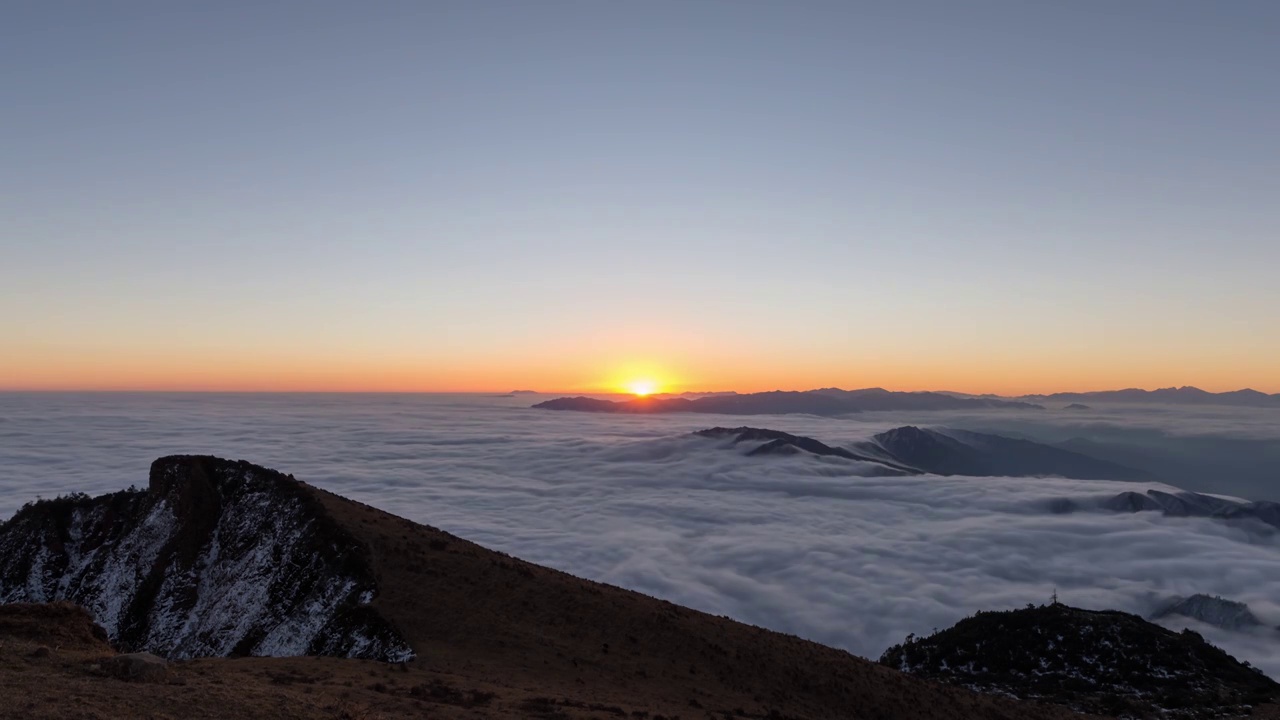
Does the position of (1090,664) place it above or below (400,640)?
below

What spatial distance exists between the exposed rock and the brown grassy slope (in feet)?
33.8

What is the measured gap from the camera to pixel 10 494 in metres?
106

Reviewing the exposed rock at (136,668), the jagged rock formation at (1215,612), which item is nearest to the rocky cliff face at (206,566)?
the exposed rock at (136,668)

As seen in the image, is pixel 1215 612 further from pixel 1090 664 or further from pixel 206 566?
pixel 206 566

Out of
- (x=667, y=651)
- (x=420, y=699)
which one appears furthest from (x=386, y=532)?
(x=420, y=699)

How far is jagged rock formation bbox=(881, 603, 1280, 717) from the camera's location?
141ft

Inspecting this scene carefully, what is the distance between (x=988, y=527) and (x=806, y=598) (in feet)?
269

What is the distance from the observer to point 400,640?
96.6 feet

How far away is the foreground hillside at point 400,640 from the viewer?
18.6 m

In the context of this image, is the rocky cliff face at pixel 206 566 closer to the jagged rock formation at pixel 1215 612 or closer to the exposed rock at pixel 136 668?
the exposed rock at pixel 136 668

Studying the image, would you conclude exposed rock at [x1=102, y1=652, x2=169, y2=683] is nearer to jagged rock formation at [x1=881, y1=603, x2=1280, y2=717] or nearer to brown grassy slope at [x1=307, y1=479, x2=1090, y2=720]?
brown grassy slope at [x1=307, y1=479, x2=1090, y2=720]

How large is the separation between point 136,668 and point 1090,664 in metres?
58.3

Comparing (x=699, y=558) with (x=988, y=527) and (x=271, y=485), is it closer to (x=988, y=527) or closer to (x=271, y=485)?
(x=988, y=527)

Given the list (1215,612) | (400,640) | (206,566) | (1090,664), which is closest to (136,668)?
(400,640)
